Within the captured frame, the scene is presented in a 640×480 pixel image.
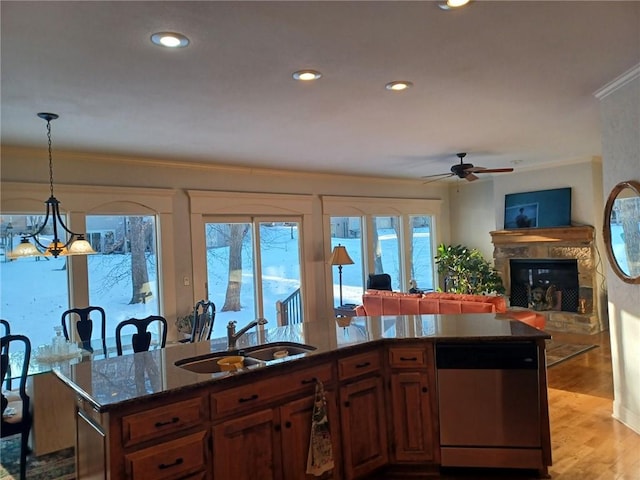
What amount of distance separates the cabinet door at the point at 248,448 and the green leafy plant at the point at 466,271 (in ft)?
20.8

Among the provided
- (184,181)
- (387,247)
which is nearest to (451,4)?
(184,181)

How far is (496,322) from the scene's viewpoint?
10.8ft

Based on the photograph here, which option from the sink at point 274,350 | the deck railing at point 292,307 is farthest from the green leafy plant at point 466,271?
the sink at point 274,350

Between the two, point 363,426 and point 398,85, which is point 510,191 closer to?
point 398,85

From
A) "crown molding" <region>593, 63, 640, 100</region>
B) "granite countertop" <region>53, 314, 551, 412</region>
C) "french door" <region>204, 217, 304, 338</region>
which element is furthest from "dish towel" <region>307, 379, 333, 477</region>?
"french door" <region>204, 217, 304, 338</region>

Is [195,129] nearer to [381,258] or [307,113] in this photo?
[307,113]

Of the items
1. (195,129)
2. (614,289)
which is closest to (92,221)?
(195,129)

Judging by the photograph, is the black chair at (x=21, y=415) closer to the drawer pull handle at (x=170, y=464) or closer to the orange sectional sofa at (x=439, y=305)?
the drawer pull handle at (x=170, y=464)

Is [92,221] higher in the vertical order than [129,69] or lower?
lower

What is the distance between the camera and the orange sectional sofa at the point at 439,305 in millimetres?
5027

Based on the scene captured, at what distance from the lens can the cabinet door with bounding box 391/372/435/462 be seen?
2938mm

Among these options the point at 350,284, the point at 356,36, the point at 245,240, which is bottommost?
the point at 350,284

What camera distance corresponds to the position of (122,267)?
17.8ft

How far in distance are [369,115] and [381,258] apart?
15.3ft
